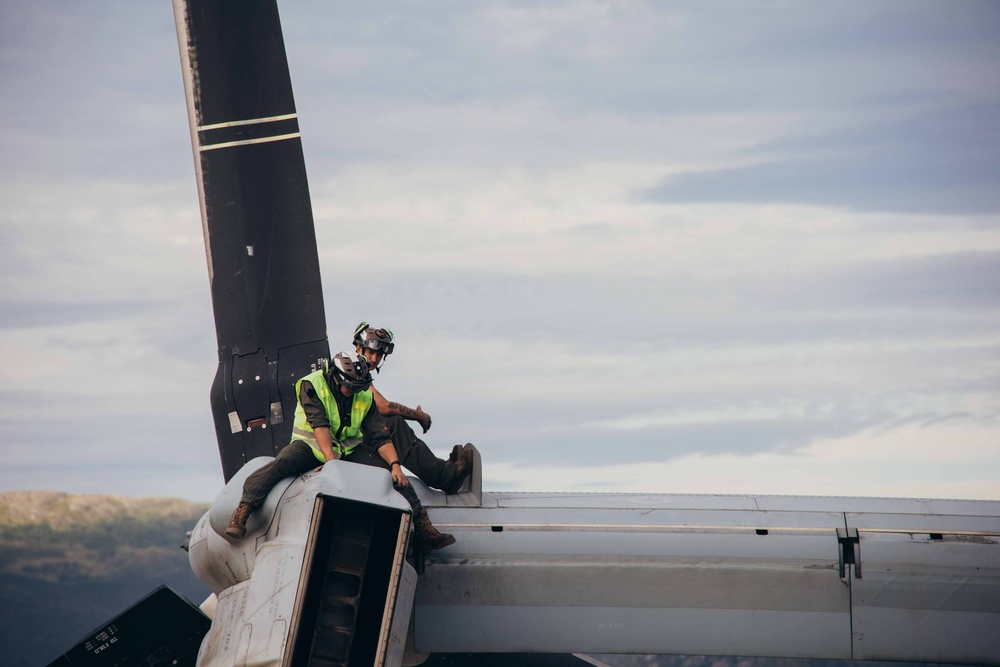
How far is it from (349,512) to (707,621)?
3510 millimetres

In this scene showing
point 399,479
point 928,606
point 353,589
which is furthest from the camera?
point 928,606

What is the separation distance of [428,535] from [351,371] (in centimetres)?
159

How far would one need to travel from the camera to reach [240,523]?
396 inches

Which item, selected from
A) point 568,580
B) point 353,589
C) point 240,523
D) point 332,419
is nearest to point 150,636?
point 240,523

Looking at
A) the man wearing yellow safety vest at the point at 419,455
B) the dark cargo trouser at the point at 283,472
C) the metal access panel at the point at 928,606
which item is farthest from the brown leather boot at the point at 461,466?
the metal access panel at the point at 928,606

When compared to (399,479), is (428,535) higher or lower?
lower

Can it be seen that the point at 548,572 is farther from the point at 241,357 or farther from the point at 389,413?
the point at 241,357

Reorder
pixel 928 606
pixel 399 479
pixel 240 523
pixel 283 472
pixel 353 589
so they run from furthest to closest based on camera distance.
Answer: pixel 928 606 → pixel 399 479 → pixel 283 472 → pixel 240 523 → pixel 353 589

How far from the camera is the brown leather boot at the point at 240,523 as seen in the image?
10070 millimetres

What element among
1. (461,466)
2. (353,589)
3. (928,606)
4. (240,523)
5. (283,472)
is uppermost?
(461,466)

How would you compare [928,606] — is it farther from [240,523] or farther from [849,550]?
[240,523]

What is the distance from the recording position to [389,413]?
11836 millimetres

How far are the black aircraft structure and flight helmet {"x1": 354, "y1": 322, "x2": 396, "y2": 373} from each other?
1.28m

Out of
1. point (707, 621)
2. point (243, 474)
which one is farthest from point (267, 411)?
point (707, 621)
